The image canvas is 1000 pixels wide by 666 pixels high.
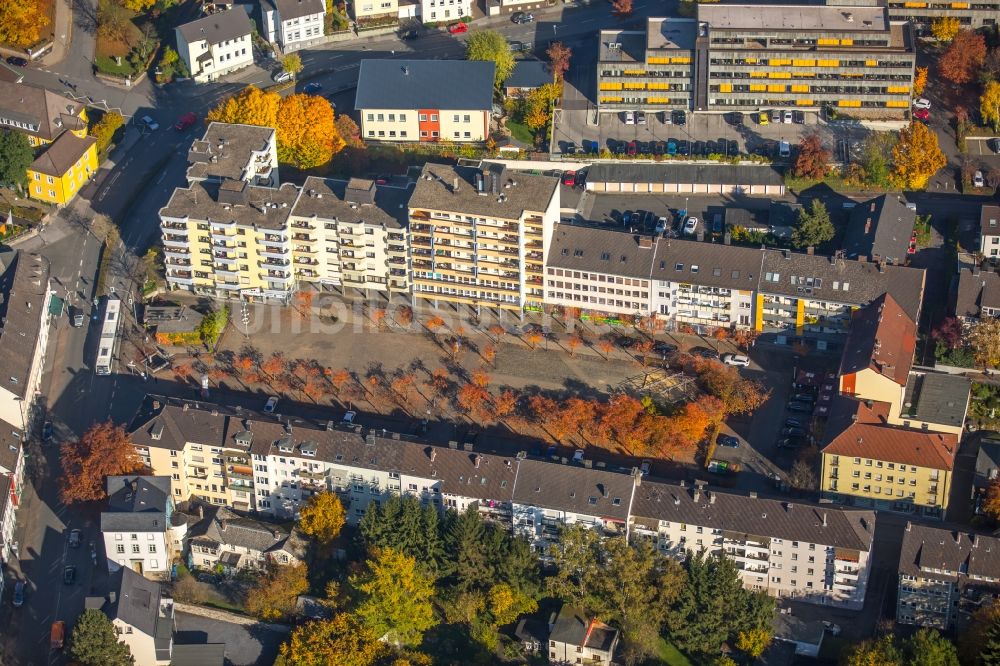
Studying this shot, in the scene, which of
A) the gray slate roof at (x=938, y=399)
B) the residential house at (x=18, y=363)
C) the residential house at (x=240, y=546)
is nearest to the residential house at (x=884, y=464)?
the gray slate roof at (x=938, y=399)

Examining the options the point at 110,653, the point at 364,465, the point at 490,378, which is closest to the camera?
the point at 110,653

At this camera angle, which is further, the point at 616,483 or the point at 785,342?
the point at 785,342

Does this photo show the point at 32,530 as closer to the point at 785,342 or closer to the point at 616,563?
the point at 616,563

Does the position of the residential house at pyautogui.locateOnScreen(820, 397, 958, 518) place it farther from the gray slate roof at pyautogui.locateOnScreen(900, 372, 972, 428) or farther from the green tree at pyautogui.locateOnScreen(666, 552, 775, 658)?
the green tree at pyautogui.locateOnScreen(666, 552, 775, 658)

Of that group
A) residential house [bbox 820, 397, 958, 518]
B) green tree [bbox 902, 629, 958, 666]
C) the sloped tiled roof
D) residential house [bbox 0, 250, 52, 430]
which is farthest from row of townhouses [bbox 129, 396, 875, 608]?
the sloped tiled roof

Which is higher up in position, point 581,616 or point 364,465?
point 364,465

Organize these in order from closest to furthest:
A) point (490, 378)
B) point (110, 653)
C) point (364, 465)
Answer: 1. point (110, 653)
2. point (364, 465)
3. point (490, 378)

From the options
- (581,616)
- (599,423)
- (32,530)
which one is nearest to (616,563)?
(581,616)
